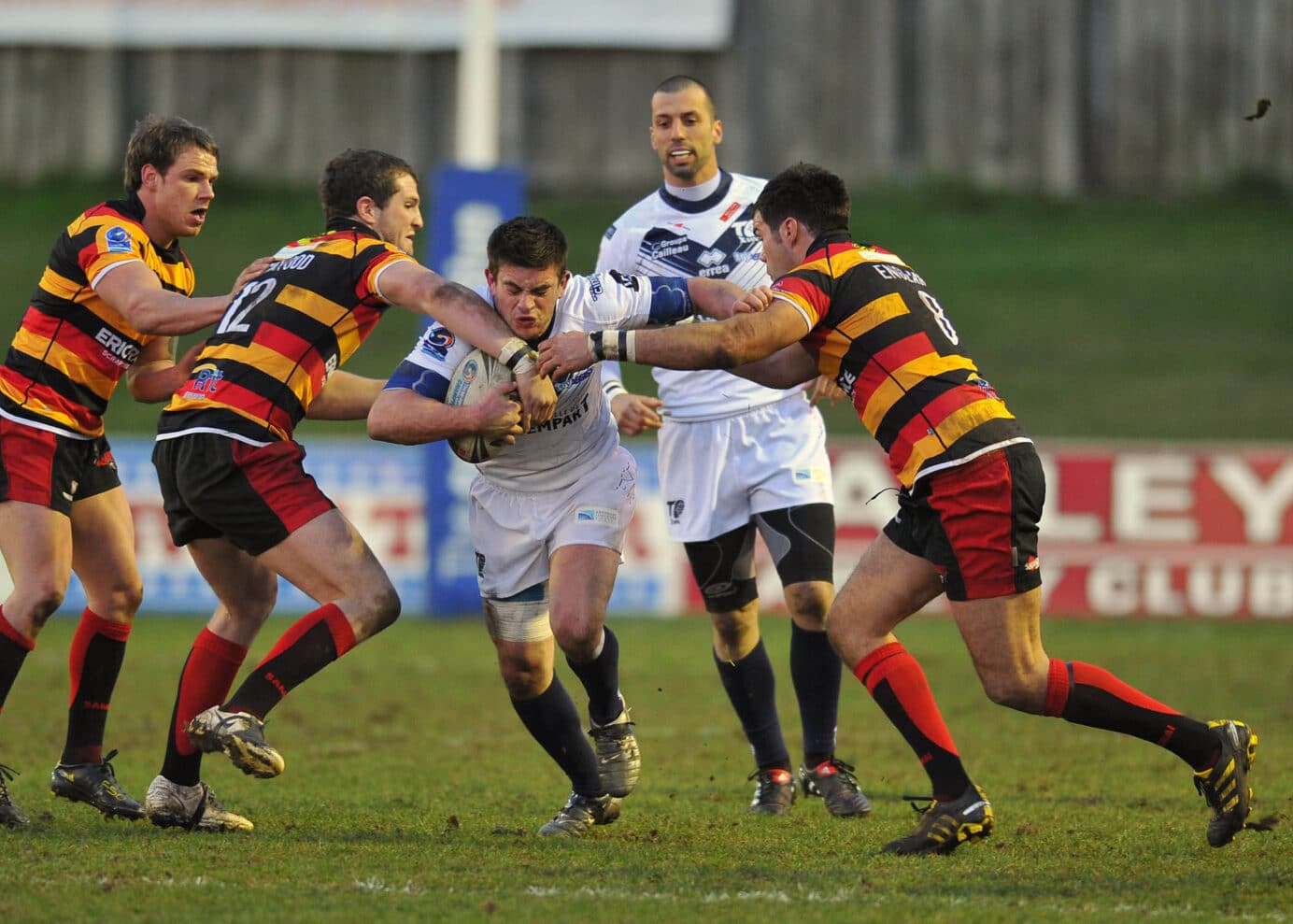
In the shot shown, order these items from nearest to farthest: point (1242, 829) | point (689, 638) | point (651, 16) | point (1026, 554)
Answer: point (1026, 554), point (1242, 829), point (689, 638), point (651, 16)

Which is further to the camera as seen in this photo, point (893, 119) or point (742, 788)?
point (893, 119)

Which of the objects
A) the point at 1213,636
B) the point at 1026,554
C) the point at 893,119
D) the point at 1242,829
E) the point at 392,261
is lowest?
the point at 1213,636

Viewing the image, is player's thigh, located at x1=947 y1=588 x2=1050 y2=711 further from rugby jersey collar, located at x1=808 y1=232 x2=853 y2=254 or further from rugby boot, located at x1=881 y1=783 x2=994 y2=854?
rugby jersey collar, located at x1=808 y1=232 x2=853 y2=254

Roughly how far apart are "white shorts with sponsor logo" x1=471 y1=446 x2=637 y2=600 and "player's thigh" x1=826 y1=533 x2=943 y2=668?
3.00 feet

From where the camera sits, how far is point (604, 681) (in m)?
6.62

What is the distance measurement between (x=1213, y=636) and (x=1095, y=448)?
6.04 feet

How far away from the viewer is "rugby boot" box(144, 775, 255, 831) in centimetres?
645

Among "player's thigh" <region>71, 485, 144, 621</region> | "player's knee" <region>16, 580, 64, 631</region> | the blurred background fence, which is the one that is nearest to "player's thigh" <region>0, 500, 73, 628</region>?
"player's knee" <region>16, 580, 64, 631</region>

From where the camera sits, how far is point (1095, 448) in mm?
14633

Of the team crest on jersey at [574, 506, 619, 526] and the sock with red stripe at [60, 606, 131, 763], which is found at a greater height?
the team crest on jersey at [574, 506, 619, 526]

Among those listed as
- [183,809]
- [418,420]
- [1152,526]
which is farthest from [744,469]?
[1152,526]

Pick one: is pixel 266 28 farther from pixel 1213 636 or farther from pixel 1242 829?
pixel 1242 829

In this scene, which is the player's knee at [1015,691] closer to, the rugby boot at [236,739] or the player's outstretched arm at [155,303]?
the rugby boot at [236,739]

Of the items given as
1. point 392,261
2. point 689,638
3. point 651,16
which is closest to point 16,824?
point 392,261
